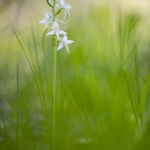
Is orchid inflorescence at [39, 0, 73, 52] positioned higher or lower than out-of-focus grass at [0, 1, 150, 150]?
higher

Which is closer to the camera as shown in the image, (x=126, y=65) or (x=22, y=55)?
(x=126, y=65)

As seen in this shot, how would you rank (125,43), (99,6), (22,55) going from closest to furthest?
(125,43) → (22,55) → (99,6)

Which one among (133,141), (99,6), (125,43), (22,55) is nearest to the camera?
(133,141)

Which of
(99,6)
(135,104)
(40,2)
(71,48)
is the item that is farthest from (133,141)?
(40,2)

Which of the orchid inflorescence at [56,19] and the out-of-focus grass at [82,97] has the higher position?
the orchid inflorescence at [56,19]

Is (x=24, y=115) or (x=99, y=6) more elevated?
(x=99, y=6)

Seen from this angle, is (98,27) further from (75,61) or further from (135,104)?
(135,104)

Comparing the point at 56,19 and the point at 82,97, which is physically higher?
the point at 56,19

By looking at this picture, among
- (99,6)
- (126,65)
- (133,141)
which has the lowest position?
(133,141)
